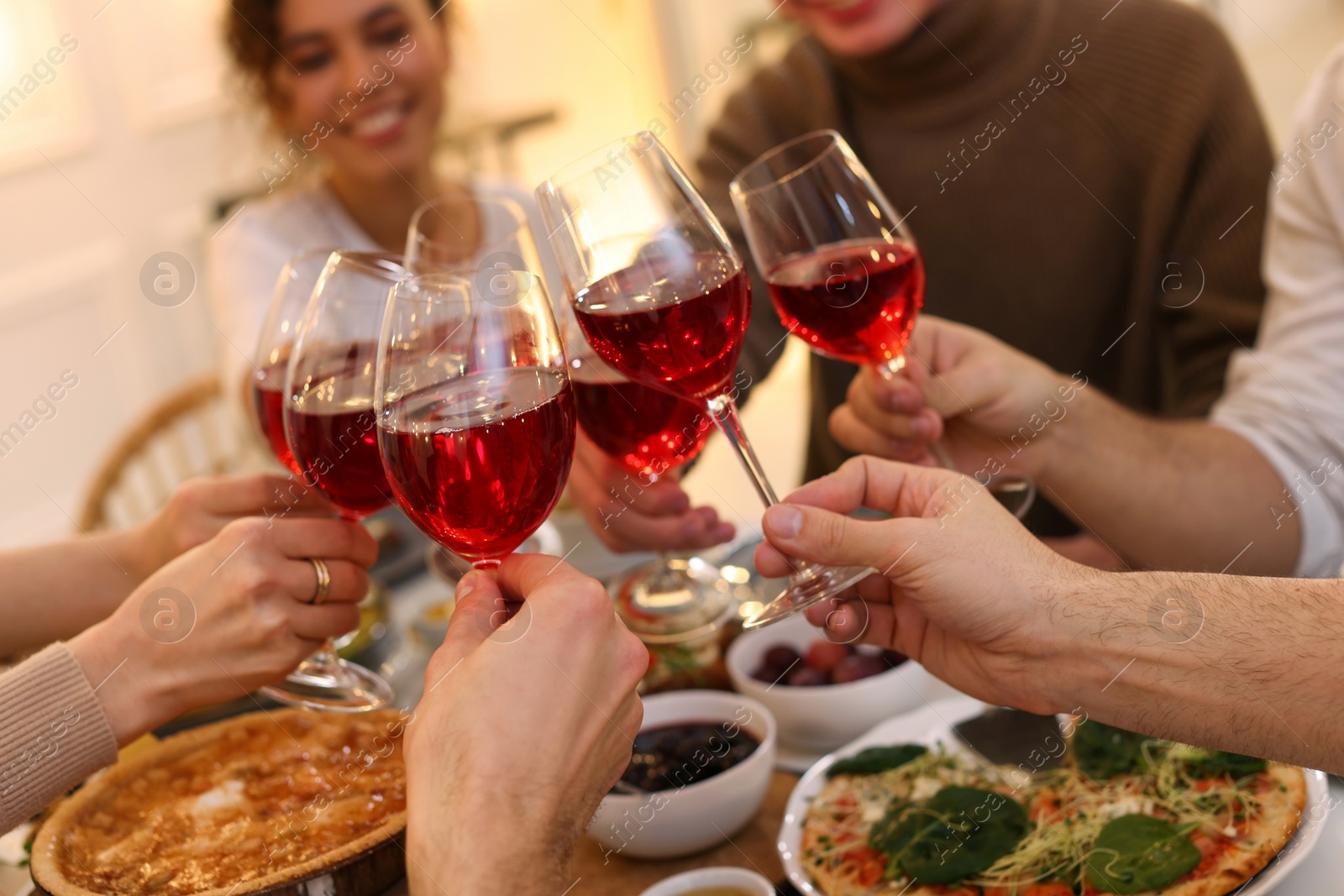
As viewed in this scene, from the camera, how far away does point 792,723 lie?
100cm

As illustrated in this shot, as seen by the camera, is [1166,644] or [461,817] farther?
[1166,644]

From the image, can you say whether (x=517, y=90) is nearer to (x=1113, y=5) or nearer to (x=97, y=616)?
(x=1113, y=5)

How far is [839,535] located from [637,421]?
0.93 ft

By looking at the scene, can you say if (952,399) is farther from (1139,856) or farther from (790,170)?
(1139,856)

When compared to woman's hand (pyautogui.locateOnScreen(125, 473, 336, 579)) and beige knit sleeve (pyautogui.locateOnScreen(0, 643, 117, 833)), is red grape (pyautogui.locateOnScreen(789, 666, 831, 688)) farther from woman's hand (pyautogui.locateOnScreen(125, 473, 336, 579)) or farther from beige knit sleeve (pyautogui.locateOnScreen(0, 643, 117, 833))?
beige knit sleeve (pyautogui.locateOnScreen(0, 643, 117, 833))

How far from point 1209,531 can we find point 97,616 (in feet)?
4.08

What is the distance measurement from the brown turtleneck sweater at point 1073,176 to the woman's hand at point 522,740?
0.95 meters

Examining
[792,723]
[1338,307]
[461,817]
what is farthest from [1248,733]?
[1338,307]

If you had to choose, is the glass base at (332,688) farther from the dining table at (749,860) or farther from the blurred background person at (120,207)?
the blurred background person at (120,207)

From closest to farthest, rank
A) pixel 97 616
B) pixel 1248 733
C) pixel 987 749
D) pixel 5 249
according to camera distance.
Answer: pixel 1248 733 → pixel 987 749 → pixel 97 616 → pixel 5 249

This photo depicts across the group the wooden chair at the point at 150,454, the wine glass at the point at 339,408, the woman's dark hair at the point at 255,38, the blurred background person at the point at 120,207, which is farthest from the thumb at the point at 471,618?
the blurred background person at the point at 120,207

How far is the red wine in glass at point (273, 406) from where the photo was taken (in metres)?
1.05

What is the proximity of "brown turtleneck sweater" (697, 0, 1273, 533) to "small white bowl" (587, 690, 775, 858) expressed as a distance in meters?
0.83

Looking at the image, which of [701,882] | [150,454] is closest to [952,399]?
[701,882]
